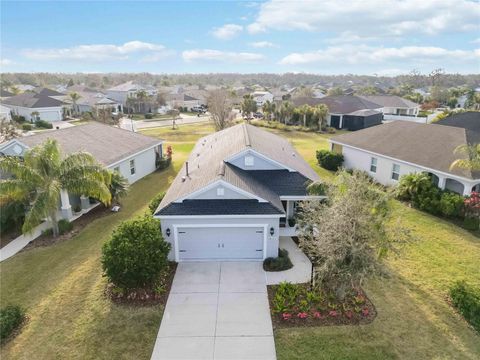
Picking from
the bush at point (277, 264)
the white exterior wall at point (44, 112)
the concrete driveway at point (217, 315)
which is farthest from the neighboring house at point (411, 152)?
the white exterior wall at point (44, 112)

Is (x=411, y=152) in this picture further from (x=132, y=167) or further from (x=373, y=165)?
(x=132, y=167)

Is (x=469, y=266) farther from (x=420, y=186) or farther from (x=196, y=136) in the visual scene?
(x=196, y=136)

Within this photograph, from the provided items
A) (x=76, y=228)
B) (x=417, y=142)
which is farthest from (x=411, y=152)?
(x=76, y=228)

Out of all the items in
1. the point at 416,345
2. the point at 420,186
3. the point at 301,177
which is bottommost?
the point at 416,345

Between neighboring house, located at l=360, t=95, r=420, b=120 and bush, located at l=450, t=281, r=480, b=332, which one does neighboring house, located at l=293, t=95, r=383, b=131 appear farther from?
bush, located at l=450, t=281, r=480, b=332

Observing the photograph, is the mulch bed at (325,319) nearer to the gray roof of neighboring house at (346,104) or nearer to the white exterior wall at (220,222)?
the white exterior wall at (220,222)

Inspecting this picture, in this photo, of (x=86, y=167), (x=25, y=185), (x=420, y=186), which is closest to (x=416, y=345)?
(x=420, y=186)

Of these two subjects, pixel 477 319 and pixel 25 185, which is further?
pixel 25 185
